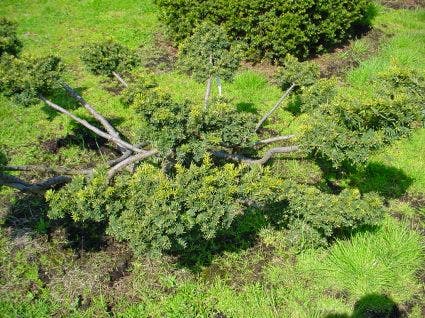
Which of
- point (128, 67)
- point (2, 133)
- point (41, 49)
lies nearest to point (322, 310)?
point (128, 67)

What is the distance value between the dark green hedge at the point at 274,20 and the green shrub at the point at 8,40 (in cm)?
335

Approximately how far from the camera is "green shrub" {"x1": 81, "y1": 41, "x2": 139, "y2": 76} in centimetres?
590

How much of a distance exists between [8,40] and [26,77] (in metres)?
1.08

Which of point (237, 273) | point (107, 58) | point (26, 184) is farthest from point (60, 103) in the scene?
point (237, 273)

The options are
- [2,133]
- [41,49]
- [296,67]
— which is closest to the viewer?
[296,67]

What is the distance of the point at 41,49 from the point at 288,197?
667 cm

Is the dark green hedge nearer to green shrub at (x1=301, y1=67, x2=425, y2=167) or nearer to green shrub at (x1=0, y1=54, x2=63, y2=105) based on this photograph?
green shrub at (x1=0, y1=54, x2=63, y2=105)

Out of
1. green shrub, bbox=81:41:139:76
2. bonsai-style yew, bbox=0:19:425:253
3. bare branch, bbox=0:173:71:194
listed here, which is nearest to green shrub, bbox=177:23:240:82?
green shrub, bbox=81:41:139:76

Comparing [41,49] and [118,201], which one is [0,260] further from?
[41,49]

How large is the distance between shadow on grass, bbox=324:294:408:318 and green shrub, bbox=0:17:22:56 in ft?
17.0

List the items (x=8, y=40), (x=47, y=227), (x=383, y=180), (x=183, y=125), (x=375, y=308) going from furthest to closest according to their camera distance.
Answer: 1. (x=383, y=180)
2. (x=8, y=40)
3. (x=47, y=227)
4. (x=375, y=308)
5. (x=183, y=125)

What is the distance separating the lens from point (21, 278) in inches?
188

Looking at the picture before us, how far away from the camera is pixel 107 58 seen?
5.89 metres

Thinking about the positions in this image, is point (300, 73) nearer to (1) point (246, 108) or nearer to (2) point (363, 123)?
(1) point (246, 108)
